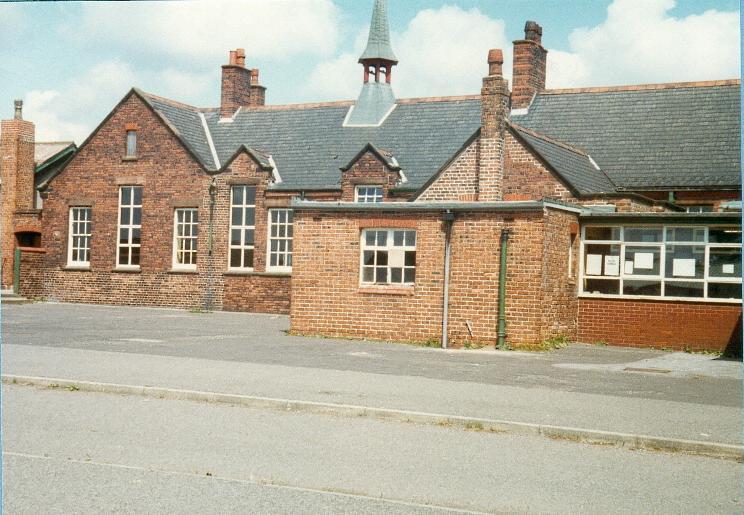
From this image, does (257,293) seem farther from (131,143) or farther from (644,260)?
(644,260)

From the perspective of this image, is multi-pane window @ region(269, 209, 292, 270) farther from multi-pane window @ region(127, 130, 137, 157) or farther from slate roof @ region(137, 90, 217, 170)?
multi-pane window @ region(127, 130, 137, 157)

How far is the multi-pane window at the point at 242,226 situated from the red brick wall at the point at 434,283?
37.6ft

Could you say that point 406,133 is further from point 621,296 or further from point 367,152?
point 621,296

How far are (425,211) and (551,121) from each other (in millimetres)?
13862

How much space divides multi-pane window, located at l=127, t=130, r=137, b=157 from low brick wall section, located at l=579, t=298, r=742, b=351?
64.4ft

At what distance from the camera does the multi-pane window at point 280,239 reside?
3209 cm

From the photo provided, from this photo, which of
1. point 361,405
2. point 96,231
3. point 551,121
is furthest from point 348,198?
point 361,405

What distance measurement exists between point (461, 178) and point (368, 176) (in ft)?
16.5

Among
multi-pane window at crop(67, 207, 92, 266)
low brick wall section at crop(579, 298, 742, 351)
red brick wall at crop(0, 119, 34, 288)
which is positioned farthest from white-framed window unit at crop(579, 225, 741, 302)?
red brick wall at crop(0, 119, 34, 288)

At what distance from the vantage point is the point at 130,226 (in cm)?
3438

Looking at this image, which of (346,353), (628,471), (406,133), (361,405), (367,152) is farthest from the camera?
(406,133)

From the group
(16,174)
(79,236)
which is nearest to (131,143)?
(79,236)

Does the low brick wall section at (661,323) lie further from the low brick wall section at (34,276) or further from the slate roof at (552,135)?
the low brick wall section at (34,276)

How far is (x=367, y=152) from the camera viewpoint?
3120 cm
